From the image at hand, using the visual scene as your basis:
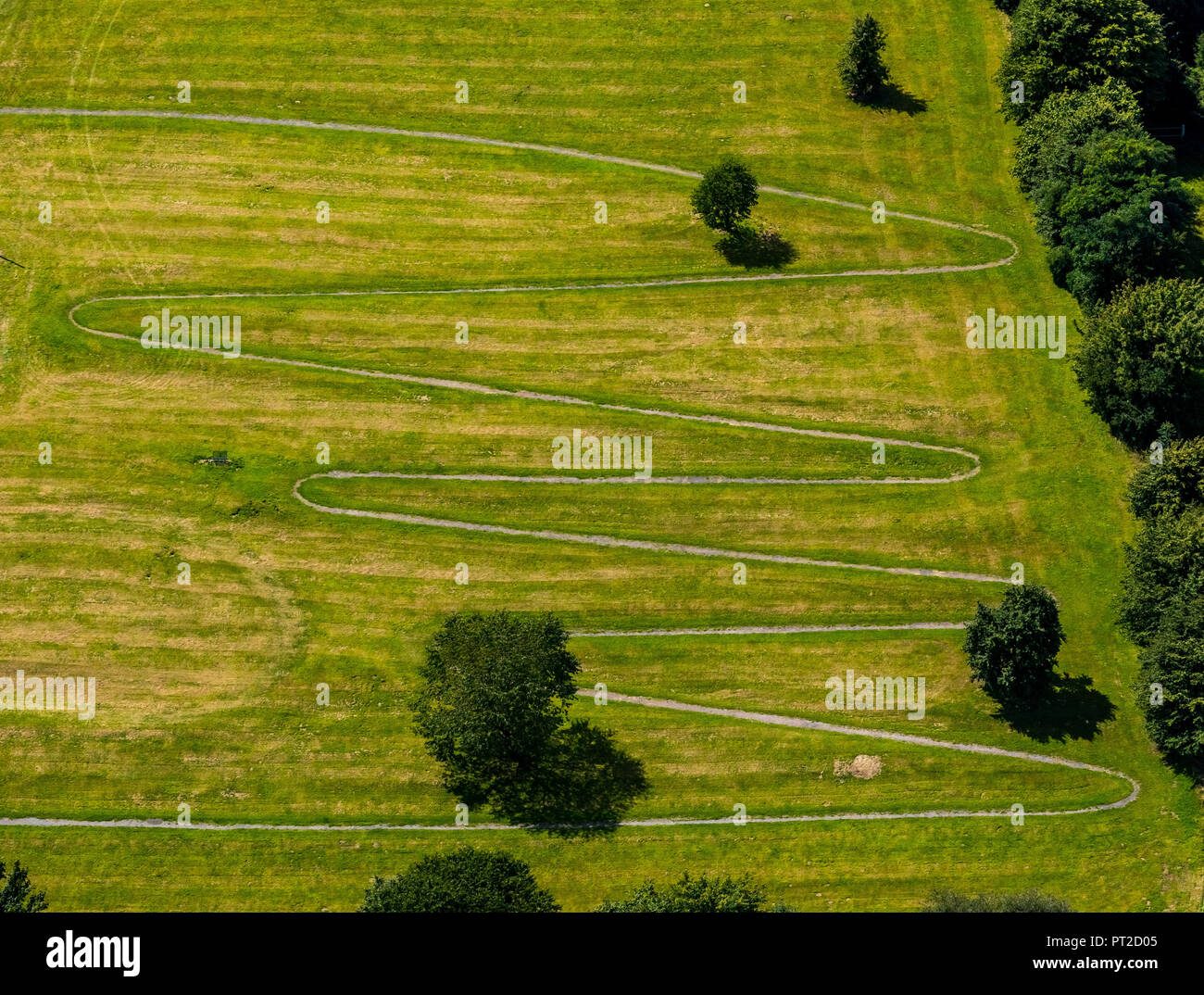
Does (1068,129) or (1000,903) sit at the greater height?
(1068,129)

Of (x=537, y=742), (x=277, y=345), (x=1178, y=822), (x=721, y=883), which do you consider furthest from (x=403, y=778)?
(x=1178, y=822)

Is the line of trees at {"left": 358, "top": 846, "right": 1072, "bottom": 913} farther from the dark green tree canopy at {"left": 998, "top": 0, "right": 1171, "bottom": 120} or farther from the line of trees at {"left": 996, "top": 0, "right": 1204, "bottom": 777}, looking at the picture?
the dark green tree canopy at {"left": 998, "top": 0, "right": 1171, "bottom": 120}

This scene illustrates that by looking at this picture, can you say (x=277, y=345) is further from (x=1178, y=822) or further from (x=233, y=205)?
(x=1178, y=822)

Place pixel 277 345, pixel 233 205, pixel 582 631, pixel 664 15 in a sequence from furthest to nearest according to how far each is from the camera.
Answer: pixel 664 15, pixel 233 205, pixel 277 345, pixel 582 631

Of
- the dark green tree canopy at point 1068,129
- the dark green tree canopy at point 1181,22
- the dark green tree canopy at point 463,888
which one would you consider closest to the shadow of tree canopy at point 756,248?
the dark green tree canopy at point 1068,129

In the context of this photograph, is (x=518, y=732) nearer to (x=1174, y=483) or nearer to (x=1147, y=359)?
(x=1174, y=483)

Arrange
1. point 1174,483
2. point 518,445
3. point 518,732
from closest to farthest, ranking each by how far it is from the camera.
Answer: point 518,732
point 1174,483
point 518,445

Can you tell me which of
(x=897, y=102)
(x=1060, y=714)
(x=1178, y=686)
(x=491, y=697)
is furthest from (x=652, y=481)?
(x=897, y=102)

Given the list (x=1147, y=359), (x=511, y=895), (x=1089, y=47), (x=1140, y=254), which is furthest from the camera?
(x=1089, y=47)
